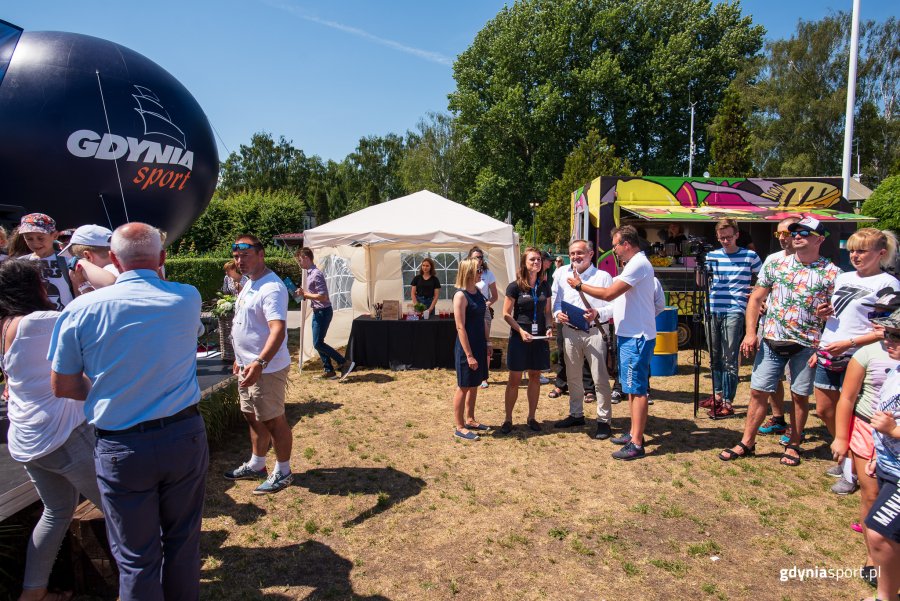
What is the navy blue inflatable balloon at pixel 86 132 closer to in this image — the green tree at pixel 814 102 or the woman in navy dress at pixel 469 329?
the woman in navy dress at pixel 469 329

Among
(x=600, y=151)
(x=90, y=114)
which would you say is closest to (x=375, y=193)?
(x=600, y=151)

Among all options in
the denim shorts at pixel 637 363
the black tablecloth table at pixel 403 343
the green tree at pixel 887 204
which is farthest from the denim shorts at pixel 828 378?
the green tree at pixel 887 204

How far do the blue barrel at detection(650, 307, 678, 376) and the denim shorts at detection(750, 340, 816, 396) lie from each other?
9.48ft

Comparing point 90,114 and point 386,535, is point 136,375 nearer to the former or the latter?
point 386,535

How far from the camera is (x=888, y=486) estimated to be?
214cm

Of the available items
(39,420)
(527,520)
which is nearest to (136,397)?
(39,420)

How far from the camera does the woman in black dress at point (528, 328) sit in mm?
4961

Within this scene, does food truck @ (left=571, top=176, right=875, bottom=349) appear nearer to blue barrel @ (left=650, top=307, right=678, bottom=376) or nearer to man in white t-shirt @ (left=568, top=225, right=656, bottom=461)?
blue barrel @ (left=650, top=307, right=678, bottom=376)

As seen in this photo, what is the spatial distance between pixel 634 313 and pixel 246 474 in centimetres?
331

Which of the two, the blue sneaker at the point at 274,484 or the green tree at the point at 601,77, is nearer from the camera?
the blue sneaker at the point at 274,484

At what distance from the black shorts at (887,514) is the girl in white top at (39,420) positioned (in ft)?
10.9

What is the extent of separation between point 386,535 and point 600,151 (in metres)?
23.9

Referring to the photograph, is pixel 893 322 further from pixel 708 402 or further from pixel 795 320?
pixel 708 402

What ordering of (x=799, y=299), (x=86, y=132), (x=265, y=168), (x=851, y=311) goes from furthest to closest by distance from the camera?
(x=265, y=168), (x=86, y=132), (x=799, y=299), (x=851, y=311)
